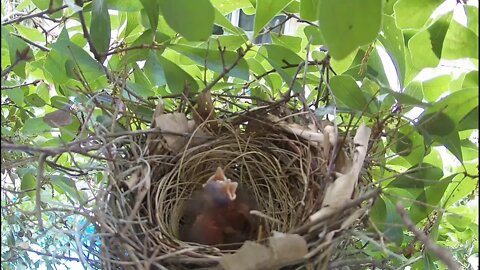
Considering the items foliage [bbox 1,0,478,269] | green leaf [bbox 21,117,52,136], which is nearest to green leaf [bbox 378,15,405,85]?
foliage [bbox 1,0,478,269]

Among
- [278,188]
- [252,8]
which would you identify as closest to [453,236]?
[278,188]

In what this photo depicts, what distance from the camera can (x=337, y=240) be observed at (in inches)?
17.5

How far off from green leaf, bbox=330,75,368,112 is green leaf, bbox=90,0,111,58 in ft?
0.71

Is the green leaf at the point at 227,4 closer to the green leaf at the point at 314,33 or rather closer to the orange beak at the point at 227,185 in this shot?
the green leaf at the point at 314,33

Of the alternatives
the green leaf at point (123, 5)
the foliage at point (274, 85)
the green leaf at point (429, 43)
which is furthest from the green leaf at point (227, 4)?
the green leaf at point (429, 43)

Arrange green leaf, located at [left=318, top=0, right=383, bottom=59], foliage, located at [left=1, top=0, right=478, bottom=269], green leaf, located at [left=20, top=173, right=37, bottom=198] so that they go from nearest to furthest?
green leaf, located at [left=318, top=0, right=383, bottom=59] < foliage, located at [left=1, top=0, right=478, bottom=269] < green leaf, located at [left=20, top=173, right=37, bottom=198]

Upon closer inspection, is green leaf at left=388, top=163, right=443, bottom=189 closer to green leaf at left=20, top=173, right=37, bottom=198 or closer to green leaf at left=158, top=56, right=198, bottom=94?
green leaf at left=158, top=56, right=198, bottom=94

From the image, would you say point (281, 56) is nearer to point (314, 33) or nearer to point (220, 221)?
point (314, 33)

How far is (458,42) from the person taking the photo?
442mm

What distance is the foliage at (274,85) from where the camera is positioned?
48cm

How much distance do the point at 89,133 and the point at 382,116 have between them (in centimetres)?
29

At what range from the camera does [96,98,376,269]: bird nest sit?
436mm

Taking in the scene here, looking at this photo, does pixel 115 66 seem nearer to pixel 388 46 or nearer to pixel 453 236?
pixel 388 46

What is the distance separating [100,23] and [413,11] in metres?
0.29
